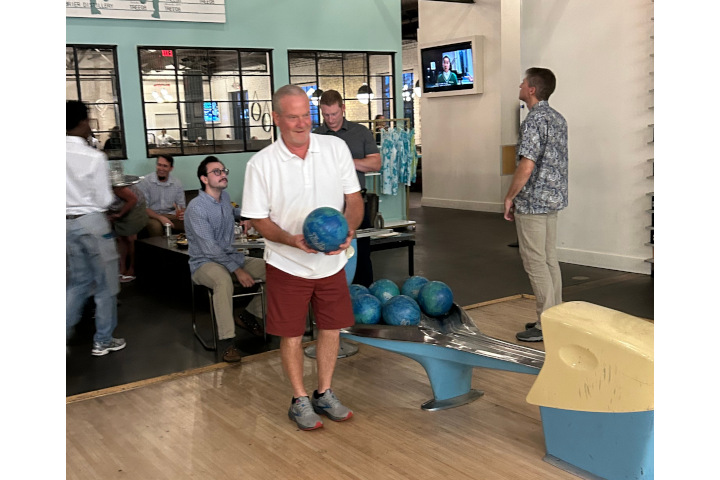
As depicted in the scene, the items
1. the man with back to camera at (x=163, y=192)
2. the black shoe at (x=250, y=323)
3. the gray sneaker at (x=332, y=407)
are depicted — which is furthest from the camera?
the man with back to camera at (x=163, y=192)

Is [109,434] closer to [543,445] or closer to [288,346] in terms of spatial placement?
[288,346]

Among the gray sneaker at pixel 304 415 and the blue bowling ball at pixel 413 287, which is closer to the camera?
the gray sneaker at pixel 304 415

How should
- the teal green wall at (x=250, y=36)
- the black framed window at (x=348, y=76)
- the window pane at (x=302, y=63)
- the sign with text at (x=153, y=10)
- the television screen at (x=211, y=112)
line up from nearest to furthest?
the sign with text at (x=153, y=10) → the teal green wall at (x=250, y=36) → the television screen at (x=211, y=112) → the window pane at (x=302, y=63) → the black framed window at (x=348, y=76)

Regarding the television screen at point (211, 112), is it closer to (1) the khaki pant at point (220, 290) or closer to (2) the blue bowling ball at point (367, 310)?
(1) the khaki pant at point (220, 290)

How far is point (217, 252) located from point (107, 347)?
1.01m

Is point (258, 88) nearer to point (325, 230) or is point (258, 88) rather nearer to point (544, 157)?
A: point (544, 157)

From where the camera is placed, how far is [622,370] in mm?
2439

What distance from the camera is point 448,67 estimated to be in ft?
38.9

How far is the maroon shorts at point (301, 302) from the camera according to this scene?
10.5 feet

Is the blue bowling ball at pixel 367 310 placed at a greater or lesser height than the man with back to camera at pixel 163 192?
lesser

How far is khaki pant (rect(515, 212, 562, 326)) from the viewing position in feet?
14.3

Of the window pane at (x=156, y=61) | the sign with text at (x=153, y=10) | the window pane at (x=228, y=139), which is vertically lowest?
the window pane at (x=228, y=139)

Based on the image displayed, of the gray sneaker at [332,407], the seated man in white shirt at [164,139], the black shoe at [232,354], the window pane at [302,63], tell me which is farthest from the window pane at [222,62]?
the gray sneaker at [332,407]

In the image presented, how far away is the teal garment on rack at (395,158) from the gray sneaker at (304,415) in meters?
6.76
